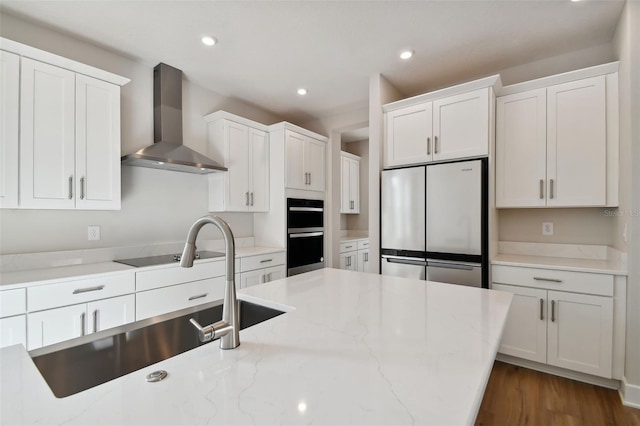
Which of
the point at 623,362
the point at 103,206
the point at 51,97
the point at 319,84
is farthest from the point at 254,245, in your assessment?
the point at 623,362

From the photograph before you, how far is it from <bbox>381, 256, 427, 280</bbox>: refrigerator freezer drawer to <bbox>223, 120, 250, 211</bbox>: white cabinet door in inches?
66.1

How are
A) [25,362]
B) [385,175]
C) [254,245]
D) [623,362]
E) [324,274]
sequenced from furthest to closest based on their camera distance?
[254,245] → [385,175] → [623,362] → [324,274] → [25,362]

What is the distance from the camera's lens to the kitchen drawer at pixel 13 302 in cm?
165

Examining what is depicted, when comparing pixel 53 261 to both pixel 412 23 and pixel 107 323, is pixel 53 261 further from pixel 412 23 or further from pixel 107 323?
pixel 412 23

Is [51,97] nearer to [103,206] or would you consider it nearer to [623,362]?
[103,206]

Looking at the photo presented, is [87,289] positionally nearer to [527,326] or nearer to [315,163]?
[315,163]

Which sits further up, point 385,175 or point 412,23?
point 412,23

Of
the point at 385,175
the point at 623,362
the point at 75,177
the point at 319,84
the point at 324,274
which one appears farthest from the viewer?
the point at 319,84

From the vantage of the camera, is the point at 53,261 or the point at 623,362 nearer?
the point at 623,362

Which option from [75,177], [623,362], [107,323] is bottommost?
[623,362]

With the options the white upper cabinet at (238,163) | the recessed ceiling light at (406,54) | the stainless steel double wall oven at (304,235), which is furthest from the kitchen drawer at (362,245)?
the recessed ceiling light at (406,54)

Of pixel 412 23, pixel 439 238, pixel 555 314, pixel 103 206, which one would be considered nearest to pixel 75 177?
pixel 103 206

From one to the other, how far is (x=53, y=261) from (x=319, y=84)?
2870 millimetres

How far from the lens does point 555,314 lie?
7.27 ft
